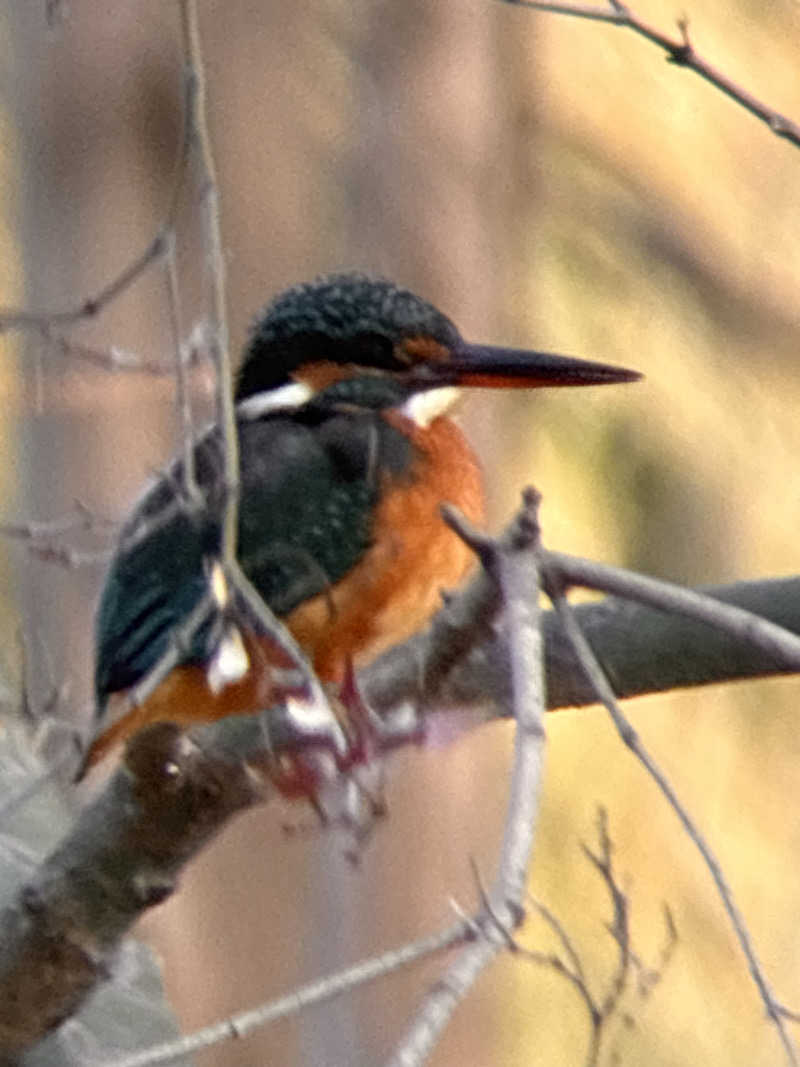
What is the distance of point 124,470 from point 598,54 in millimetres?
1794

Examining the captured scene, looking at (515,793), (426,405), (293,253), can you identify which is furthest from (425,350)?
(515,793)

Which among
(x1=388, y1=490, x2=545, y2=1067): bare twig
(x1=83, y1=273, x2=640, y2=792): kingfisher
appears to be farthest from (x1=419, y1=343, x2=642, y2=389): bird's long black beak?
(x1=388, y1=490, x2=545, y2=1067): bare twig

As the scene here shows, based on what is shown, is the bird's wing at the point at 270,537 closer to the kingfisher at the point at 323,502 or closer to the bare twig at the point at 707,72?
the kingfisher at the point at 323,502

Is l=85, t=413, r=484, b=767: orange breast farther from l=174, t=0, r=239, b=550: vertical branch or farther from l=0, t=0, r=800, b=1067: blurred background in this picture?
l=174, t=0, r=239, b=550: vertical branch

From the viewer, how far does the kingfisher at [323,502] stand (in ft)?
6.75

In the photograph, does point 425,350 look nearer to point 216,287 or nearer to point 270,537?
point 270,537

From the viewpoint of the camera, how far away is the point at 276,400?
236cm

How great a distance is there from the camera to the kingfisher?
2.06 metres

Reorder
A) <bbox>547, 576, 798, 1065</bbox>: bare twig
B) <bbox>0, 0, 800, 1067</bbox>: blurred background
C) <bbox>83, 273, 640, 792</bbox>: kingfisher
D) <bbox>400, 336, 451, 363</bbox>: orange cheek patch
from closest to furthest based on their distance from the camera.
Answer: <bbox>547, 576, 798, 1065</bbox>: bare twig, <bbox>83, 273, 640, 792</bbox>: kingfisher, <bbox>400, 336, 451, 363</bbox>: orange cheek patch, <bbox>0, 0, 800, 1067</bbox>: blurred background

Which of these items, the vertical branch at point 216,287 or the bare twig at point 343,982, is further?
the vertical branch at point 216,287

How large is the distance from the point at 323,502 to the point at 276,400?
24cm

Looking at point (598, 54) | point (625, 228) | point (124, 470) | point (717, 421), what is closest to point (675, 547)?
point (717, 421)

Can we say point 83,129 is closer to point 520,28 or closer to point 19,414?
point 19,414

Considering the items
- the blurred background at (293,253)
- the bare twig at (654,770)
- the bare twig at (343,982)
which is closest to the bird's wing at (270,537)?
the blurred background at (293,253)
